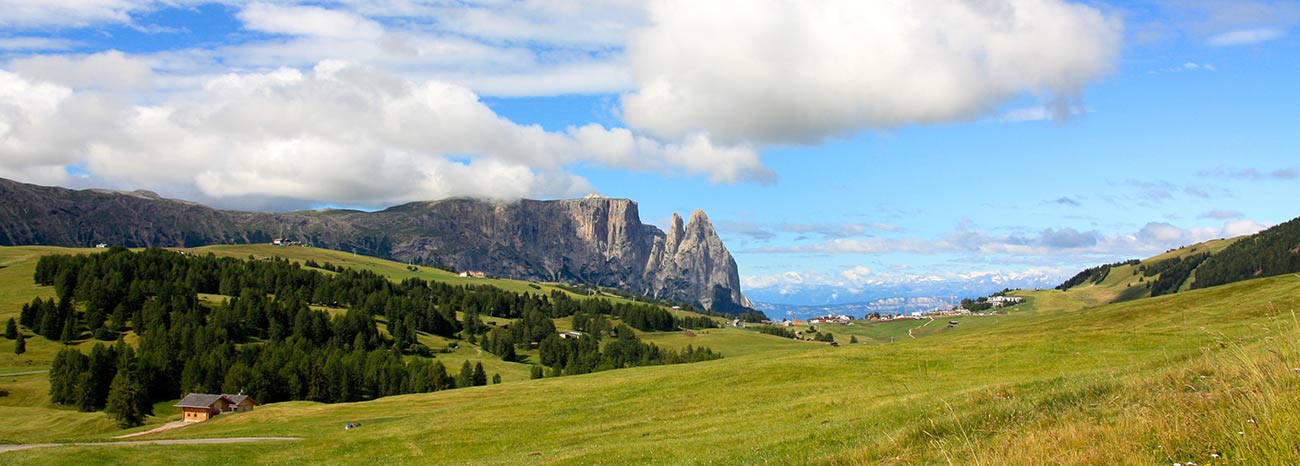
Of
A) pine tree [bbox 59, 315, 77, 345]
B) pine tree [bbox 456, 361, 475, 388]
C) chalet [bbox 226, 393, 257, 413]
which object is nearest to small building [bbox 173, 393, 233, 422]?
chalet [bbox 226, 393, 257, 413]

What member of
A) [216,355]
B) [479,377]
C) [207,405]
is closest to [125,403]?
[207,405]

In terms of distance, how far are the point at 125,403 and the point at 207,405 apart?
48.1 feet

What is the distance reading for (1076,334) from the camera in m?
47.4

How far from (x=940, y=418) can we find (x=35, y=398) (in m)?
147

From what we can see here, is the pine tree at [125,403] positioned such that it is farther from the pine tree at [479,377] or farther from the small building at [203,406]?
the pine tree at [479,377]

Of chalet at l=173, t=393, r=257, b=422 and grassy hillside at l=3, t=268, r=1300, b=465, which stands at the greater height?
grassy hillside at l=3, t=268, r=1300, b=465

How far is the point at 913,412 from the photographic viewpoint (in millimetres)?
23359

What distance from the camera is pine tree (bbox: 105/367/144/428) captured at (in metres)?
110

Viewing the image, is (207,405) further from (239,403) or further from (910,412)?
(910,412)

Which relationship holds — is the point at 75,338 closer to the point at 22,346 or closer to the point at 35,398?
the point at 22,346

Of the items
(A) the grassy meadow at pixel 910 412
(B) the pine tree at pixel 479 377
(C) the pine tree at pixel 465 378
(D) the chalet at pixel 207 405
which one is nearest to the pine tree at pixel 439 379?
(C) the pine tree at pixel 465 378

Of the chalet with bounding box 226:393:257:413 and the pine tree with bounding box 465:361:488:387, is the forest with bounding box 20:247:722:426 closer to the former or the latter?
the pine tree with bounding box 465:361:488:387

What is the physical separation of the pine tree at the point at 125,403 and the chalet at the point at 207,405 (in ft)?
24.5

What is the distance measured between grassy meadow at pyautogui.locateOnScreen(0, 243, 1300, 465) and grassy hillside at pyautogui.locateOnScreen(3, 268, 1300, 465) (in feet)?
0.26
